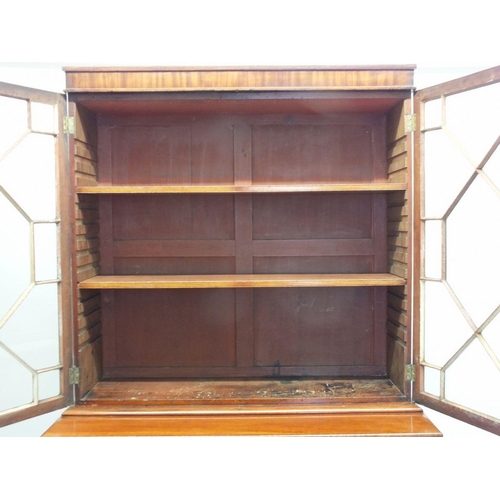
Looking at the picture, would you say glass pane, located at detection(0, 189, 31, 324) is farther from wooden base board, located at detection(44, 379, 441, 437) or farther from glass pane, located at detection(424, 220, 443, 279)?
glass pane, located at detection(424, 220, 443, 279)

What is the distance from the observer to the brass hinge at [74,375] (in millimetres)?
2268

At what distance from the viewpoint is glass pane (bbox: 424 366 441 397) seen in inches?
87.7

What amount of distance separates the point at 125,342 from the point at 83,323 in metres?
0.36

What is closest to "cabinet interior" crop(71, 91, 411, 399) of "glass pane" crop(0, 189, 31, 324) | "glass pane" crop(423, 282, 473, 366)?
"glass pane" crop(423, 282, 473, 366)

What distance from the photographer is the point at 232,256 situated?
2.62 m

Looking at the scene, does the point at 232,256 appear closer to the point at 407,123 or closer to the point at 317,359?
the point at 317,359

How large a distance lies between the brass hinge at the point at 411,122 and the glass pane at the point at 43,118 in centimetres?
169

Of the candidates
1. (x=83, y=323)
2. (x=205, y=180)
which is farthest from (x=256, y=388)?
(x=205, y=180)

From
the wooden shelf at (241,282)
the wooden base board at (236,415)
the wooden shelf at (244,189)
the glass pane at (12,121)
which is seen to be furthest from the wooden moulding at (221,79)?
the wooden base board at (236,415)

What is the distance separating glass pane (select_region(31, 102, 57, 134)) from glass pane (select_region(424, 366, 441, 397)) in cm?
214

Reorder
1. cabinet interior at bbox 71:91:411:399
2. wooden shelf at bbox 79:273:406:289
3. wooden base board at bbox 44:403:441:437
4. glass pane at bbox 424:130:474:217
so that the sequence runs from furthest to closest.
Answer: cabinet interior at bbox 71:91:411:399
wooden shelf at bbox 79:273:406:289
glass pane at bbox 424:130:474:217
wooden base board at bbox 44:403:441:437

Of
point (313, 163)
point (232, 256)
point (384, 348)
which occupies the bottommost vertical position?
point (384, 348)

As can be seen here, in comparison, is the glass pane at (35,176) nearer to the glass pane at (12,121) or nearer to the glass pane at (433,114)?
the glass pane at (12,121)

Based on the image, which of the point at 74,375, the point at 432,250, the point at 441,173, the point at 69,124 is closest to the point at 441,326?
the point at 432,250
